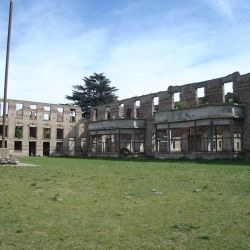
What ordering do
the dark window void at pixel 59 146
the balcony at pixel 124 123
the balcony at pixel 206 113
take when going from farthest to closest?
the dark window void at pixel 59 146 < the balcony at pixel 124 123 < the balcony at pixel 206 113

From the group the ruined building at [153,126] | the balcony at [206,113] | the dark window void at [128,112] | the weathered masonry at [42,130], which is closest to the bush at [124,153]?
the ruined building at [153,126]

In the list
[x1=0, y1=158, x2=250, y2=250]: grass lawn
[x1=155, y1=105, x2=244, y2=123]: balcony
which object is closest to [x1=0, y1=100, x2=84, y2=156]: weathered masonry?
[x1=155, y1=105, x2=244, y2=123]: balcony

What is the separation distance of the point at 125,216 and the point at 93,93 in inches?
2396

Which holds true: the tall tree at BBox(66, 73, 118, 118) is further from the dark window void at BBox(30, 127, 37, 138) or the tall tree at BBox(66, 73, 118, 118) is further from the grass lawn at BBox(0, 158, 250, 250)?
the grass lawn at BBox(0, 158, 250, 250)

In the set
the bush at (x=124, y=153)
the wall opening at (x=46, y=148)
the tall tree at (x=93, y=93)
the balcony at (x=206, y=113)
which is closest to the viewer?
the balcony at (x=206, y=113)

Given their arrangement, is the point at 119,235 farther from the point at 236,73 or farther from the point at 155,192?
the point at 236,73

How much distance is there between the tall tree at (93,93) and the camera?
67.1 m

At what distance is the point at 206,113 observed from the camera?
Result: 3070 centimetres

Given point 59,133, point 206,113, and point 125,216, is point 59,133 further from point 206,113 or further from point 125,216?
point 125,216

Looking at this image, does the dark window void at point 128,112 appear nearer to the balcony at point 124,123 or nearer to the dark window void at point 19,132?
the balcony at point 124,123

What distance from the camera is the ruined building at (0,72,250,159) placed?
30938 mm

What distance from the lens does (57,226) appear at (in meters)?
6.97

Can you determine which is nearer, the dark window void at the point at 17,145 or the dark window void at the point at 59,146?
the dark window void at the point at 17,145

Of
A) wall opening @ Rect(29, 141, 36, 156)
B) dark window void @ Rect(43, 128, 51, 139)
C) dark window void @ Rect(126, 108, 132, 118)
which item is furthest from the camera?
dark window void @ Rect(43, 128, 51, 139)
